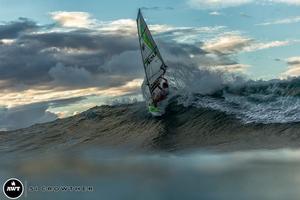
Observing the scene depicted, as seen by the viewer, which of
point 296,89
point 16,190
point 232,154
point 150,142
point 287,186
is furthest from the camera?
point 296,89

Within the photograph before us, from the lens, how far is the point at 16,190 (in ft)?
35.0

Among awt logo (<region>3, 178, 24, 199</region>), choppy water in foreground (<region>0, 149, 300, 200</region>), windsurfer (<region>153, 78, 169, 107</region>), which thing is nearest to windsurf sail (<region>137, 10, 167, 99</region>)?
windsurfer (<region>153, 78, 169, 107</region>)

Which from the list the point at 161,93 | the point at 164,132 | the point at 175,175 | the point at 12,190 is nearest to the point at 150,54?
the point at 161,93

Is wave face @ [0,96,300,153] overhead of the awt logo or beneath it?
beneath

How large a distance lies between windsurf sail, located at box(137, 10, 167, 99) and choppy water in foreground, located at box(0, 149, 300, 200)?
317 inches

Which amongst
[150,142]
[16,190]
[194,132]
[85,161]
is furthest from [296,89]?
[16,190]

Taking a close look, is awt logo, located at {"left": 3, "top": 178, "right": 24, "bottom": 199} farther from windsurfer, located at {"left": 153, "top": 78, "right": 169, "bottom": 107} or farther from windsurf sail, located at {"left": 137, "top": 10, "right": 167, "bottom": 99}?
windsurfer, located at {"left": 153, "top": 78, "right": 169, "bottom": 107}

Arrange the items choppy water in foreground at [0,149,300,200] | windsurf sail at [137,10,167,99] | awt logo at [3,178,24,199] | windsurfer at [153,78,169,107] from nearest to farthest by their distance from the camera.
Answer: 1. choppy water in foreground at [0,149,300,200]
2. awt logo at [3,178,24,199]
3. windsurf sail at [137,10,167,99]
4. windsurfer at [153,78,169,107]

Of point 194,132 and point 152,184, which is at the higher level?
point 152,184

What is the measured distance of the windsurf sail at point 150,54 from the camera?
77.9 ft

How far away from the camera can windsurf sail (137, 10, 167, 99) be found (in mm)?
23750

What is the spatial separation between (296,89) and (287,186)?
1345 cm

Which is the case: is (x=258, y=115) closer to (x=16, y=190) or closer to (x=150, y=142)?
(x=150, y=142)

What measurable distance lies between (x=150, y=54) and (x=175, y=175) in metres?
13.0
